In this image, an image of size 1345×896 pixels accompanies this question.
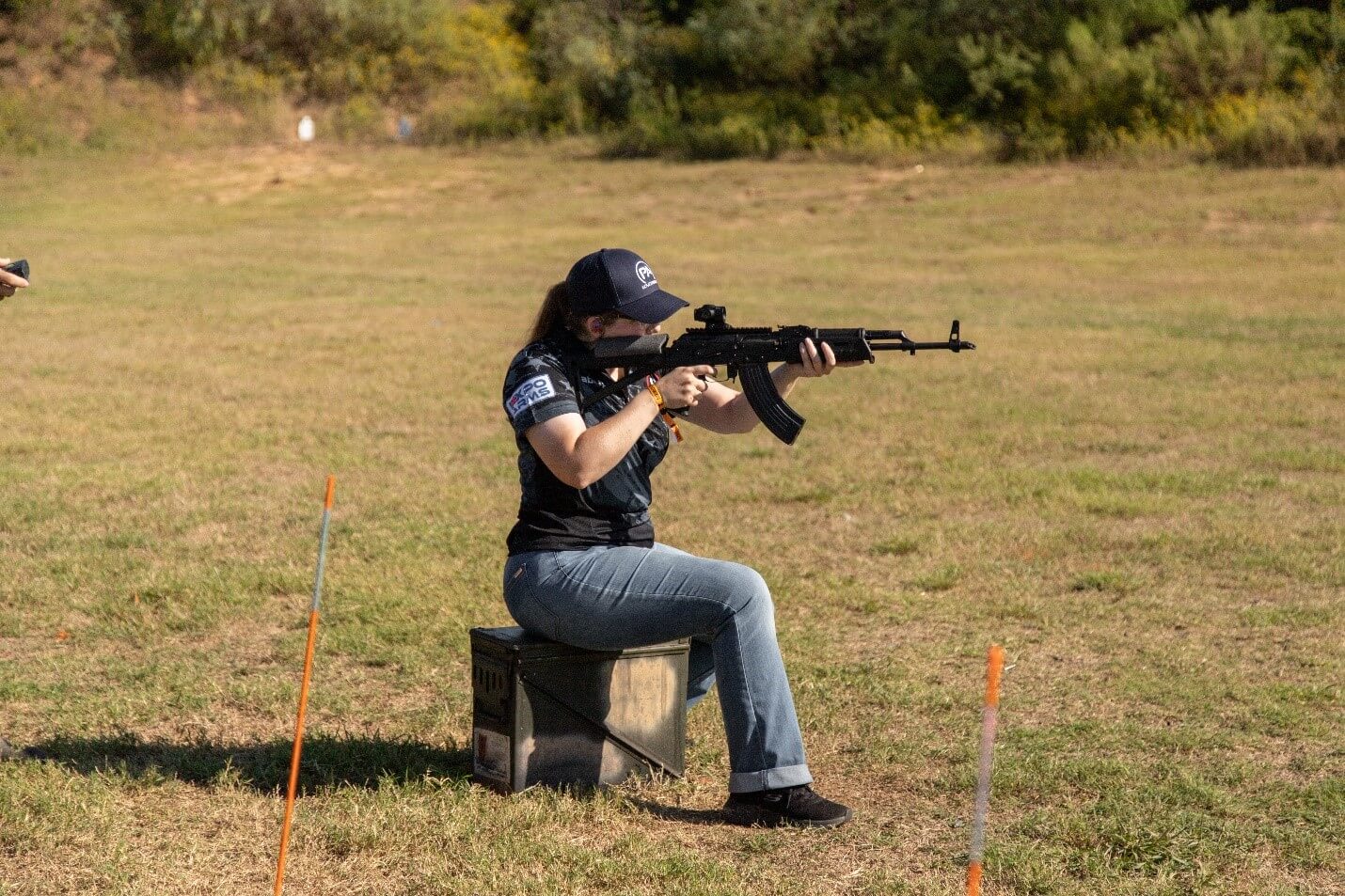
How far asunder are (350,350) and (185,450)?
15.0 feet

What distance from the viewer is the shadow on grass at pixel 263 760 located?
5035 mm

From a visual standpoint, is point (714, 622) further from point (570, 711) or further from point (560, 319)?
point (560, 319)

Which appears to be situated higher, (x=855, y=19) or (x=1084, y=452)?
(x=855, y=19)

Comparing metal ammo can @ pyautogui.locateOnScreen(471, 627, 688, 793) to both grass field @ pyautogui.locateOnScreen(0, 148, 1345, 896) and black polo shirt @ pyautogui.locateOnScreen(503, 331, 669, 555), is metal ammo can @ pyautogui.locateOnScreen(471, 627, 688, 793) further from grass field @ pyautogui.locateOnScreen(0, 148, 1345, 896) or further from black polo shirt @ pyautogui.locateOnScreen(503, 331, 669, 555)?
black polo shirt @ pyautogui.locateOnScreen(503, 331, 669, 555)

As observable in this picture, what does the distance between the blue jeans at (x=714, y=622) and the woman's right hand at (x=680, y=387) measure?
0.46 m

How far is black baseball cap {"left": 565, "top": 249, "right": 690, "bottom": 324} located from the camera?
475 cm

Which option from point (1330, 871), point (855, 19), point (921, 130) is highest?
point (855, 19)

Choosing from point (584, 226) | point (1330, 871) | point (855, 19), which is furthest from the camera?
point (855, 19)

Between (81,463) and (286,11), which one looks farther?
(286,11)

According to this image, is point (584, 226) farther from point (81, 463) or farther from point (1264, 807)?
point (1264, 807)

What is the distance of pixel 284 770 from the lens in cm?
511

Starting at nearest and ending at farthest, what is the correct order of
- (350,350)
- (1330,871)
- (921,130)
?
(1330,871), (350,350), (921,130)

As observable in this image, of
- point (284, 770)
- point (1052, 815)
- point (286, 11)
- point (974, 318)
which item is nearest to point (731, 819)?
point (1052, 815)

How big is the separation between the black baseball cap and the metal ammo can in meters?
0.99
